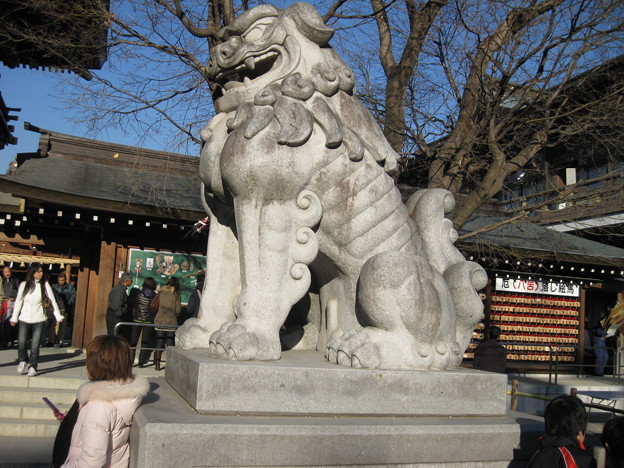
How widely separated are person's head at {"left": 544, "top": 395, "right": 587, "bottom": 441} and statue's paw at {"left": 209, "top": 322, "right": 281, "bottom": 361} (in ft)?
3.94

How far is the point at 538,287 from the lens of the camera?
14164 millimetres

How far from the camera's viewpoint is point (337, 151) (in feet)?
10.0

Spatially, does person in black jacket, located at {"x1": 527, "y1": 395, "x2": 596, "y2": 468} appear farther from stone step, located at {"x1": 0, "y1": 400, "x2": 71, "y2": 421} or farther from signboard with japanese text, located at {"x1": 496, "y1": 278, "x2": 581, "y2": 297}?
signboard with japanese text, located at {"x1": 496, "y1": 278, "x2": 581, "y2": 297}

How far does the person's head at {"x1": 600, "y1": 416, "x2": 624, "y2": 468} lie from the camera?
2230 mm

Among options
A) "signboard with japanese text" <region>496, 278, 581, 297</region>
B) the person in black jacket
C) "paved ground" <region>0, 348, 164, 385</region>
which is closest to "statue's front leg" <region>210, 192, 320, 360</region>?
the person in black jacket

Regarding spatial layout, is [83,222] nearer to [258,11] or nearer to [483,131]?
[483,131]

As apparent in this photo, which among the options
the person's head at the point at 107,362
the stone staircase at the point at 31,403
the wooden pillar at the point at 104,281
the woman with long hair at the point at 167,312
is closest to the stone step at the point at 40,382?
the stone staircase at the point at 31,403

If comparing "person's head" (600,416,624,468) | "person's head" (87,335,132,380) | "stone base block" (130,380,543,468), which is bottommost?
"stone base block" (130,380,543,468)

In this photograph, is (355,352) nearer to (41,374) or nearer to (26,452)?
(26,452)

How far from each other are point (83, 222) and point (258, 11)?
882 centimetres

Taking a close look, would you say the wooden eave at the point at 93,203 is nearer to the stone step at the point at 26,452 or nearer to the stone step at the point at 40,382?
the stone step at the point at 40,382

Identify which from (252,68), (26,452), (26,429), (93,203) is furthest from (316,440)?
(93,203)

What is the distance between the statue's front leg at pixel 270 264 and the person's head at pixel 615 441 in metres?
1.41

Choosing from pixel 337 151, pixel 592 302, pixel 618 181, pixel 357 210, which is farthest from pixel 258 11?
pixel 592 302
